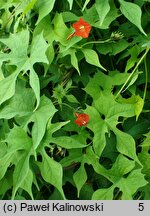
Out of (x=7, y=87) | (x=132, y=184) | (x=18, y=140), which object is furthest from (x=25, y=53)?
(x=132, y=184)

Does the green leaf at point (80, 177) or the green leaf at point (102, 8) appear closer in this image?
the green leaf at point (102, 8)

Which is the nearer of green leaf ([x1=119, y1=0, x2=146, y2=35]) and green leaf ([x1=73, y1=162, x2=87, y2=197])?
green leaf ([x1=119, y1=0, x2=146, y2=35])

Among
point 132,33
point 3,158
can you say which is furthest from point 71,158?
point 132,33

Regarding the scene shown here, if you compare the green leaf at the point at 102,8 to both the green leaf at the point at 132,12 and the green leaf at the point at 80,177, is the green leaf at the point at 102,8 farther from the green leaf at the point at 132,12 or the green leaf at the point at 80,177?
the green leaf at the point at 80,177

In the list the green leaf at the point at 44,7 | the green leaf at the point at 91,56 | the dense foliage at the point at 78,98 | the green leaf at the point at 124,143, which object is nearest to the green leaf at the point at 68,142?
the dense foliage at the point at 78,98

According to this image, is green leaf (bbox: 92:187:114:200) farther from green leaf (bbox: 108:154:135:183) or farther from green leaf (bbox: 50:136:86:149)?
green leaf (bbox: 50:136:86:149)

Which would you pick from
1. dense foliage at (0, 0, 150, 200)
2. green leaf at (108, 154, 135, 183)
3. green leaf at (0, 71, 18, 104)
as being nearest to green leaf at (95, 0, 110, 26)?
dense foliage at (0, 0, 150, 200)

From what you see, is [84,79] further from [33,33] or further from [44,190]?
[44,190]

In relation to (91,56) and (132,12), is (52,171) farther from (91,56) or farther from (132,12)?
(132,12)
